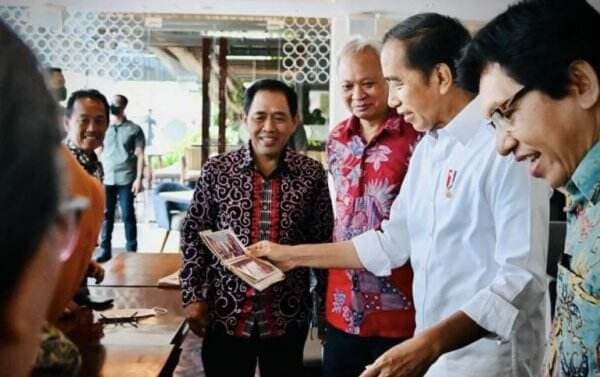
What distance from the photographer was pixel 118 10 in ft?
16.5

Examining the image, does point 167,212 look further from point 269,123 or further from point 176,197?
point 269,123

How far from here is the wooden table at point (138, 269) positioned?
256cm

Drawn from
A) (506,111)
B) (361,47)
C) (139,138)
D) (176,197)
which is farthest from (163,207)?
(506,111)

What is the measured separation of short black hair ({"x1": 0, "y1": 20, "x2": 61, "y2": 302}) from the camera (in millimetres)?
315

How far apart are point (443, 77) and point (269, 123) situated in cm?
85

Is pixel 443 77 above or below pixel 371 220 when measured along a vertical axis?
above

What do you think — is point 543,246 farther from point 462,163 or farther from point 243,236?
point 243,236

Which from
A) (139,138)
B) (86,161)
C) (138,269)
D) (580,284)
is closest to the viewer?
(580,284)

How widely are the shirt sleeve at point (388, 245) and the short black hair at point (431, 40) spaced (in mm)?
364

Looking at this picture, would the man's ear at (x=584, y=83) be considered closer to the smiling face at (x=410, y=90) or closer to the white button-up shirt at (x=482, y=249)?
the white button-up shirt at (x=482, y=249)

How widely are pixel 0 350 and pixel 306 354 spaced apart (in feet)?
8.25

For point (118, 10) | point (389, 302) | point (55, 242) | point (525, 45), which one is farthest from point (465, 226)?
point (118, 10)

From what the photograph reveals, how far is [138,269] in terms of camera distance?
2848 millimetres

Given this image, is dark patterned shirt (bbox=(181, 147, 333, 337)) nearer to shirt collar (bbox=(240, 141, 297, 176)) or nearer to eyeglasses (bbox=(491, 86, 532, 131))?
shirt collar (bbox=(240, 141, 297, 176))
